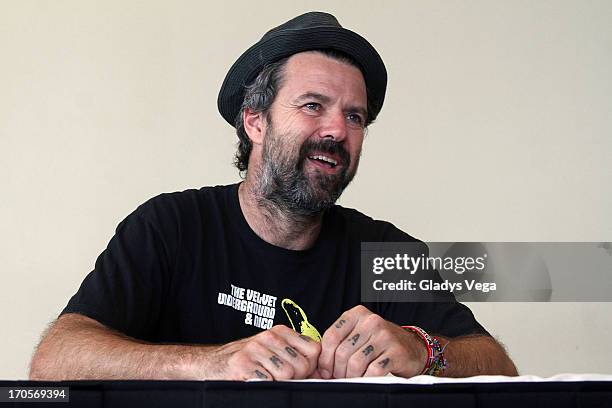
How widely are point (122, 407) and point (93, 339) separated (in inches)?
25.6

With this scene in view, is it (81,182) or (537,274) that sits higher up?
(81,182)

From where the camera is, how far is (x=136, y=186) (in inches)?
119

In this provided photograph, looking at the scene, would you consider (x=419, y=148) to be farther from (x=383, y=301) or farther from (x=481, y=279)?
(x=383, y=301)

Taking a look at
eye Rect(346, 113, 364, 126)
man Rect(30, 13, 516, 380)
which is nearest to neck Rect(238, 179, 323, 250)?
man Rect(30, 13, 516, 380)

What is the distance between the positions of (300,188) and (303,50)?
0.32 meters

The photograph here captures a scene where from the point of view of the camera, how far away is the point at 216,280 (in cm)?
186

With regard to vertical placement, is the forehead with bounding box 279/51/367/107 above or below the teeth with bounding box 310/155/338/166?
above

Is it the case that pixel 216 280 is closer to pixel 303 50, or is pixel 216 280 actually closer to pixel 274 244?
pixel 274 244

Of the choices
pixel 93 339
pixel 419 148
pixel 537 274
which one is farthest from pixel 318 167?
pixel 537 274

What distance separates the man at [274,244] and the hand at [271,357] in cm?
26

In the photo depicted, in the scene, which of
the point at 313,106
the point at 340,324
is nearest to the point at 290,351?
the point at 340,324

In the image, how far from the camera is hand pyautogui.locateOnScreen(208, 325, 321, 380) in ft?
4.14

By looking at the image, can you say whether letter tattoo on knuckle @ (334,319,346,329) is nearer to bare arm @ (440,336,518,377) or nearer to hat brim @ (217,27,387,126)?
bare arm @ (440,336,518,377)

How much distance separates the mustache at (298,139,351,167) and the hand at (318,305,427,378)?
56 centimetres
